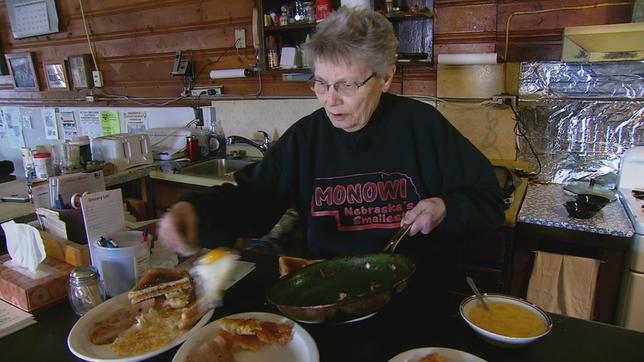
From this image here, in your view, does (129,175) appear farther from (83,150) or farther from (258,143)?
(258,143)

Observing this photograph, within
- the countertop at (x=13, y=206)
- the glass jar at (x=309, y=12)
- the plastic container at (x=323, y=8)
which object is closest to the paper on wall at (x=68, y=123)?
the countertop at (x=13, y=206)

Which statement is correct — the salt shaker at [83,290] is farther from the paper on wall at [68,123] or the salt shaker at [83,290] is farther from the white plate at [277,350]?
the paper on wall at [68,123]

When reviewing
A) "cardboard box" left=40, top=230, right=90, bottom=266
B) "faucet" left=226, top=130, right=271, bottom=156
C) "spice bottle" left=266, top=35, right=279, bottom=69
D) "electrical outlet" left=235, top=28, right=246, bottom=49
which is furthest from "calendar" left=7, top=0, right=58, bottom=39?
"cardboard box" left=40, top=230, right=90, bottom=266

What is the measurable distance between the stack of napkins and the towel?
1834 mm

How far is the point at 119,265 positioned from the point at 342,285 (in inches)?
22.7

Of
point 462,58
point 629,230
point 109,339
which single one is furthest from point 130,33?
point 629,230

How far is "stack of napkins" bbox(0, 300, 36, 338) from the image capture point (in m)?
0.95

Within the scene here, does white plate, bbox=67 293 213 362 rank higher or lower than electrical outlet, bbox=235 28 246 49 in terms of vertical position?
lower

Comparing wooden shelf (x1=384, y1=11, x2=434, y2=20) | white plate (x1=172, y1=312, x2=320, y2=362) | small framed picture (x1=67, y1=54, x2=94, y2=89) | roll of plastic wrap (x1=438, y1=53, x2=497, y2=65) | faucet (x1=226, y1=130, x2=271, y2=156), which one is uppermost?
wooden shelf (x1=384, y1=11, x2=434, y2=20)

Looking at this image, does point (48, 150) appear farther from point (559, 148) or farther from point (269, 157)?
point (559, 148)

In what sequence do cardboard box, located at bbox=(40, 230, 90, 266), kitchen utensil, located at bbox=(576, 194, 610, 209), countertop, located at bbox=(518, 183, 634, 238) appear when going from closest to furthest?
cardboard box, located at bbox=(40, 230, 90, 266), countertop, located at bbox=(518, 183, 634, 238), kitchen utensil, located at bbox=(576, 194, 610, 209)

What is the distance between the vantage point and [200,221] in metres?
1.16

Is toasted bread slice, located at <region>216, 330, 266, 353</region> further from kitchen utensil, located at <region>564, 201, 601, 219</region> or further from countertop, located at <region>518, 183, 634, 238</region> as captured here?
kitchen utensil, located at <region>564, 201, 601, 219</region>

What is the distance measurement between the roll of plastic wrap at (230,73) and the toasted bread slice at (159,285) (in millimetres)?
2201
